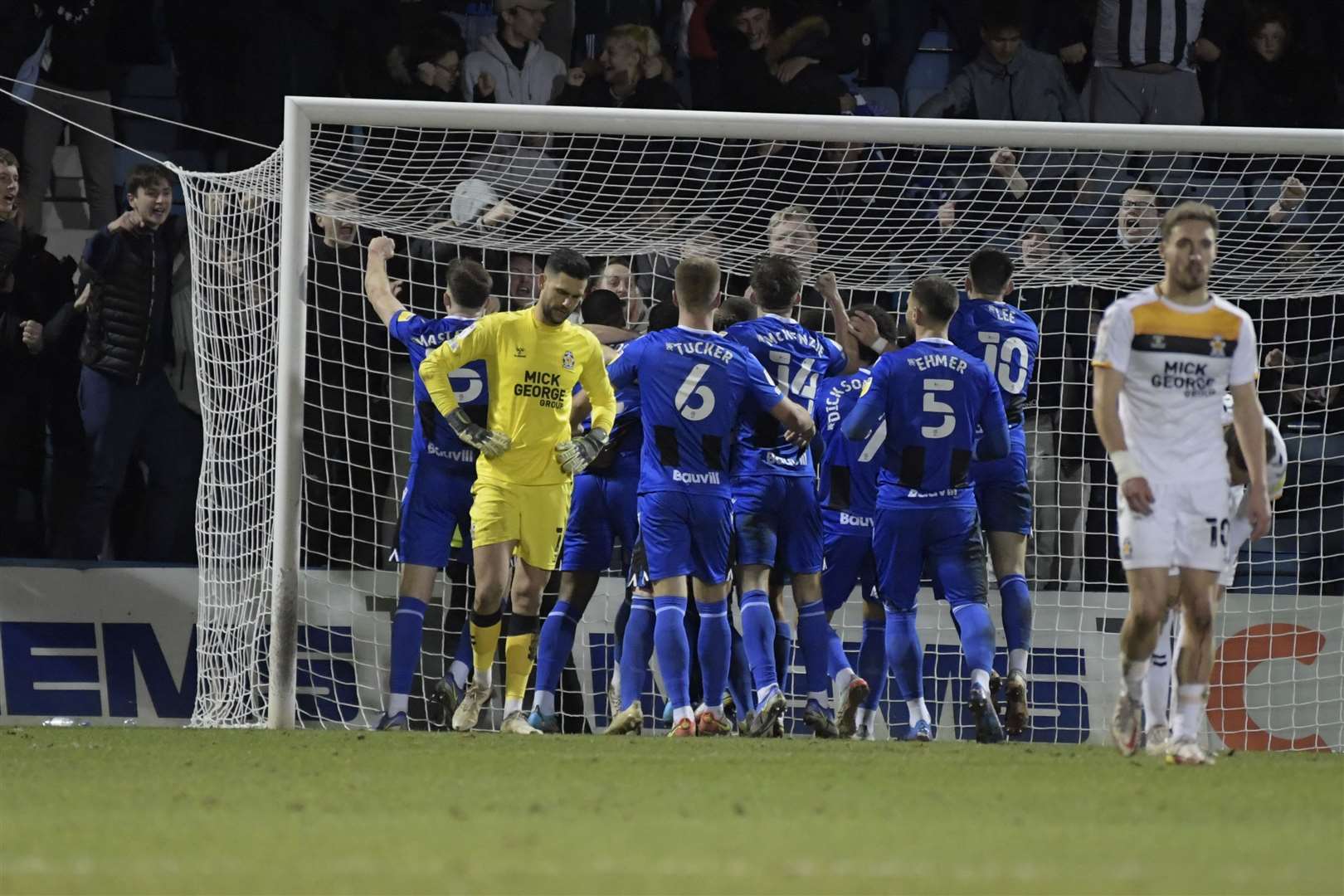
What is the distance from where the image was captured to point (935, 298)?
9.38 metres

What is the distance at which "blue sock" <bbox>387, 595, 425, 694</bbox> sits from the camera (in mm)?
9789

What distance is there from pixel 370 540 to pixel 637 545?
6.73 ft

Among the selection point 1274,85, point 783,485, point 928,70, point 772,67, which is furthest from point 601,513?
point 1274,85

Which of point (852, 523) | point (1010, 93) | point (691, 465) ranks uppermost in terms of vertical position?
point (1010, 93)

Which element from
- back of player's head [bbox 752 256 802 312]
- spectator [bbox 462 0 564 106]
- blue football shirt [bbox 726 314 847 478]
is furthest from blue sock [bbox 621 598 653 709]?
spectator [bbox 462 0 564 106]

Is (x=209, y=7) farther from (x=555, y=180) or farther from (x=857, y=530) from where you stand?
(x=857, y=530)

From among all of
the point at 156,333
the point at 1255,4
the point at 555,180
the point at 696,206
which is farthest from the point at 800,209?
the point at 1255,4

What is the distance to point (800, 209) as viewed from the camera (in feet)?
37.1

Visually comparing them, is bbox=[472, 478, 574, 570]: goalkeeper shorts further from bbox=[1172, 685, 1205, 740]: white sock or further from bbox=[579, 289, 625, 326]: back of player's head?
bbox=[1172, 685, 1205, 740]: white sock

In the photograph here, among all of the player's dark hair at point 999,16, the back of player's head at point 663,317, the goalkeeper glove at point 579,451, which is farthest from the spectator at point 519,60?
the goalkeeper glove at point 579,451

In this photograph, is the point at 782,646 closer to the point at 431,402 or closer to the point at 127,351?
the point at 431,402

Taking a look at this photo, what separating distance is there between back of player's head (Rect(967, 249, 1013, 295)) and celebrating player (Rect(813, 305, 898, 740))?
64 centimetres

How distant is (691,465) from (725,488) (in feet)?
0.68

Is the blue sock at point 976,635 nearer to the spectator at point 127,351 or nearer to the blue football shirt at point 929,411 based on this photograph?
the blue football shirt at point 929,411
